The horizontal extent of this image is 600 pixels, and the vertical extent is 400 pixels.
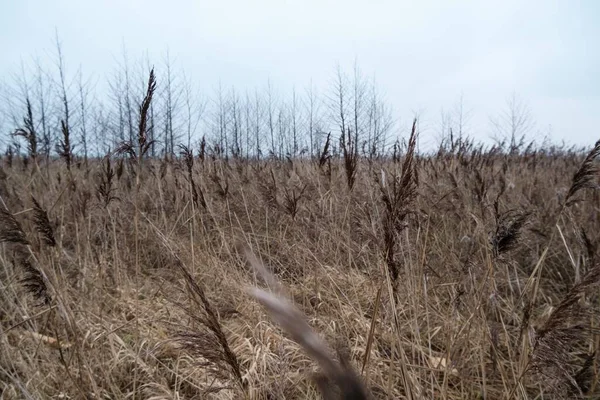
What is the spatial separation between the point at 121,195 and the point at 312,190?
8.35ft

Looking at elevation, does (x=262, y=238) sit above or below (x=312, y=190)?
below

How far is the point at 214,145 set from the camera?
5309 millimetres

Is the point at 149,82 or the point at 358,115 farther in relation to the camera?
the point at 358,115

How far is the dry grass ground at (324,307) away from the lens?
1253 mm

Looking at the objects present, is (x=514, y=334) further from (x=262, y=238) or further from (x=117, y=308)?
(x=117, y=308)

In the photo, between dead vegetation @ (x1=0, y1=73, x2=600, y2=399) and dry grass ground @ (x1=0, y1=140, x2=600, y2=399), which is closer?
dead vegetation @ (x1=0, y1=73, x2=600, y2=399)

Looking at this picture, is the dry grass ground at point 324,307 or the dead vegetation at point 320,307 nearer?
the dead vegetation at point 320,307

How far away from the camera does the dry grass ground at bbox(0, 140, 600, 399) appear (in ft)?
4.11

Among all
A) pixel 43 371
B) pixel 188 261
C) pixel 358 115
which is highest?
pixel 358 115

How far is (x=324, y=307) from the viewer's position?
277cm

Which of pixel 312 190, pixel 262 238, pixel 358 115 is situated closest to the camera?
pixel 262 238

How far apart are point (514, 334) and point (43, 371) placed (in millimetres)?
3020

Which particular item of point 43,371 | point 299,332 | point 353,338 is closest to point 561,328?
point 299,332

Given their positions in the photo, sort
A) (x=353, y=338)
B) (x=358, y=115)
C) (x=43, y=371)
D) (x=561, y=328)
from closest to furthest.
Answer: (x=561, y=328)
(x=43, y=371)
(x=353, y=338)
(x=358, y=115)
